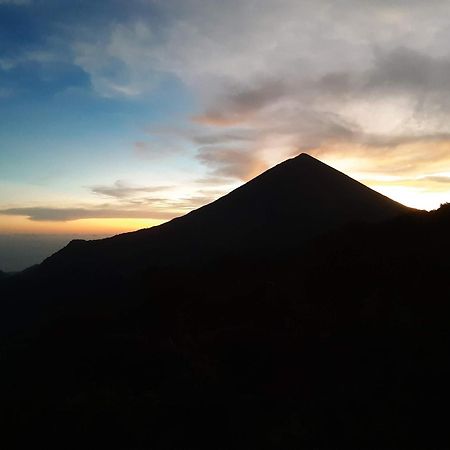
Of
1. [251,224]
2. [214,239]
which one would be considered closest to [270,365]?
[214,239]

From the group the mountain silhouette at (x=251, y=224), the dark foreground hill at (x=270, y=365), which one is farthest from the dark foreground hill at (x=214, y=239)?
the dark foreground hill at (x=270, y=365)

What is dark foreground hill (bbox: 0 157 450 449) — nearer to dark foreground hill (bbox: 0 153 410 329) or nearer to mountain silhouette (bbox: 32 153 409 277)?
dark foreground hill (bbox: 0 153 410 329)

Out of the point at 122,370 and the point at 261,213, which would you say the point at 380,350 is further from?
the point at 261,213

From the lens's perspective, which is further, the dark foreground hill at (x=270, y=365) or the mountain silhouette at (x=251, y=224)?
the mountain silhouette at (x=251, y=224)

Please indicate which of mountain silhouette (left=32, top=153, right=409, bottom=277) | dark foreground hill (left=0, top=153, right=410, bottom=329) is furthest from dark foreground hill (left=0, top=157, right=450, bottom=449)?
mountain silhouette (left=32, top=153, right=409, bottom=277)

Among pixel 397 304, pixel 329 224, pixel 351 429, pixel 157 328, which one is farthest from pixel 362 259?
pixel 329 224

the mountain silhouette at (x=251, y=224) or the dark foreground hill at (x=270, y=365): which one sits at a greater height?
the mountain silhouette at (x=251, y=224)

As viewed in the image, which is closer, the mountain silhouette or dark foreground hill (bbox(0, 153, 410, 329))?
dark foreground hill (bbox(0, 153, 410, 329))

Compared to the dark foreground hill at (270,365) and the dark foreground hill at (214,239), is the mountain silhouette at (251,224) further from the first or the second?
the dark foreground hill at (270,365)
